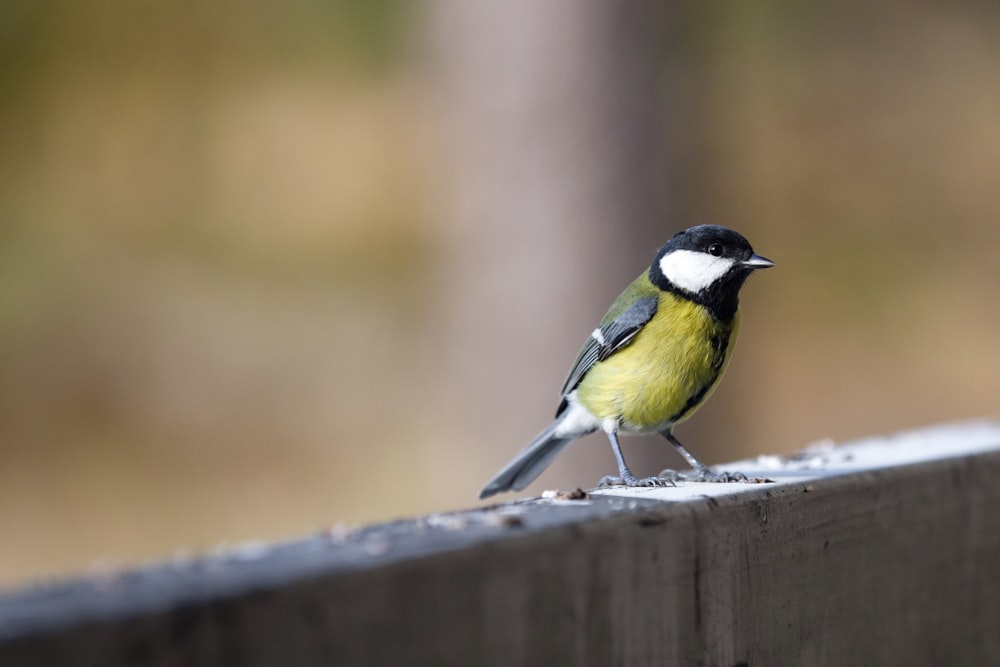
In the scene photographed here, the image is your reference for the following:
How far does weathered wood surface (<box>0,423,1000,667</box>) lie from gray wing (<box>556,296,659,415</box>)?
0.48 metres

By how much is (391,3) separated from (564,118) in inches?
199

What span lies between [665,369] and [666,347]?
2.5 inches

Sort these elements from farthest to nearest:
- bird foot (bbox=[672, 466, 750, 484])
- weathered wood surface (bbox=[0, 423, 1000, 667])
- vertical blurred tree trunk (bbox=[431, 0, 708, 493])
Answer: vertical blurred tree trunk (bbox=[431, 0, 708, 493]) < bird foot (bbox=[672, 466, 750, 484]) < weathered wood surface (bbox=[0, 423, 1000, 667])

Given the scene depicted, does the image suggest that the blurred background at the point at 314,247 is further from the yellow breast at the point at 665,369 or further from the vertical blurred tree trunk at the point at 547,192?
the yellow breast at the point at 665,369

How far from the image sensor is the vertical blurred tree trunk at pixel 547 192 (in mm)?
5496

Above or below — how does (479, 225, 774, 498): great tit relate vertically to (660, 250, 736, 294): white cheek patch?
below

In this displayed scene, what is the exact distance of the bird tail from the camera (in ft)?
9.62

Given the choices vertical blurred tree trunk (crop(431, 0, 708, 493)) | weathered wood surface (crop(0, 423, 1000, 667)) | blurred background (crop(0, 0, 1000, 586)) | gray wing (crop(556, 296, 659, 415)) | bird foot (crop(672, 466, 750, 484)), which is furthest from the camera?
blurred background (crop(0, 0, 1000, 586))

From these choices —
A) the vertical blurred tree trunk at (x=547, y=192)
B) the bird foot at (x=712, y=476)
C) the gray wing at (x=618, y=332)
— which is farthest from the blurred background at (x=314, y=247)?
the bird foot at (x=712, y=476)

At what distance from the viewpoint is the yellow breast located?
284cm

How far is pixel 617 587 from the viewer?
5.28 feet

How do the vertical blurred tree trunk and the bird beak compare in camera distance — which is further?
the vertical blurred tree trunk

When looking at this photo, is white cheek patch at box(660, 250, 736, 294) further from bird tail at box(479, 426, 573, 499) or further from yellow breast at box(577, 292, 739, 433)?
bird tail at box(479, 426, 573, 499)

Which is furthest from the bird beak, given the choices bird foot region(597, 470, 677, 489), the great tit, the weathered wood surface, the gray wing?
bird foot region(597, 470, 677, 489)
